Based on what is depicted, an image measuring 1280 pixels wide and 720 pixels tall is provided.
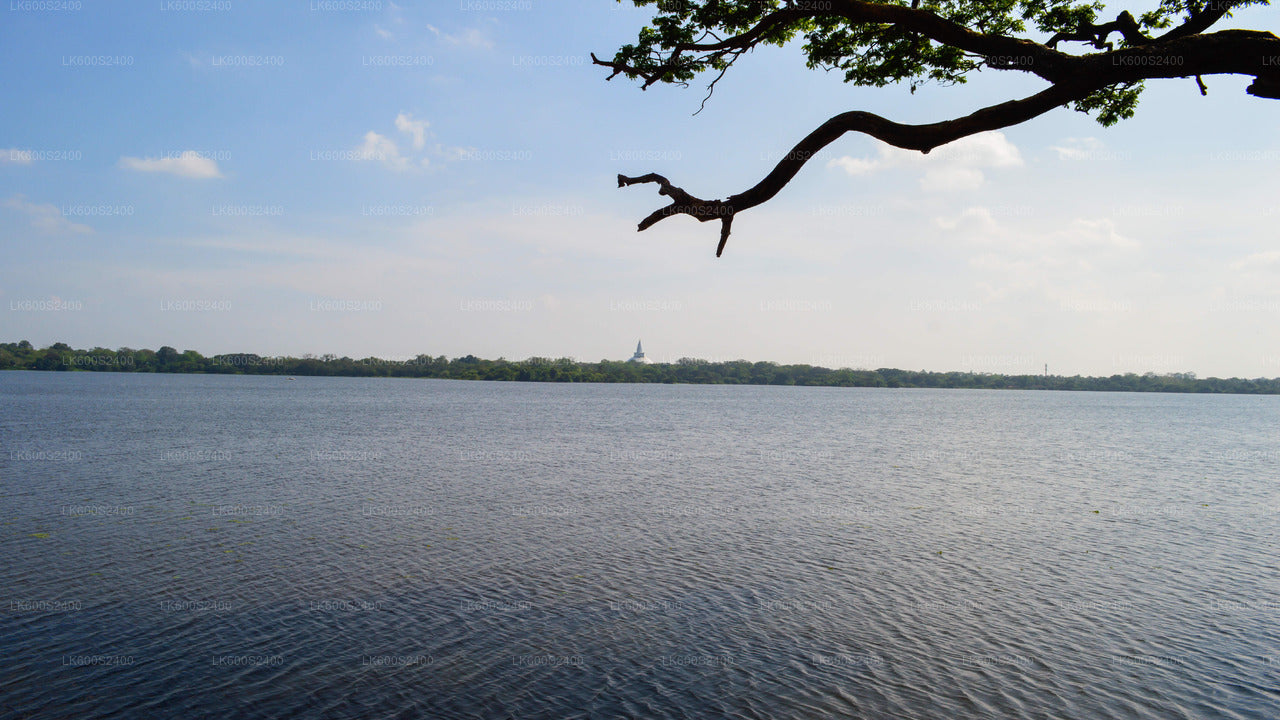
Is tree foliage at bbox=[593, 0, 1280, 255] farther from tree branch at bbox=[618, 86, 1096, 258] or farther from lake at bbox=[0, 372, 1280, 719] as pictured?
lake at bbox=[0, 372, 1280, 719]

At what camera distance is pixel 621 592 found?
16.8 m

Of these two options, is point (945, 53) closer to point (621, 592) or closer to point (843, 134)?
point (843, 134)

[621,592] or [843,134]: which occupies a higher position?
[843,134]

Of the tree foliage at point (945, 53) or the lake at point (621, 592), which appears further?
the lake at point (621, 592)

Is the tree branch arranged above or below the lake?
above

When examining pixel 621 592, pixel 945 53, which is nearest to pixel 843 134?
pixel 945 53

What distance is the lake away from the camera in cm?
1162

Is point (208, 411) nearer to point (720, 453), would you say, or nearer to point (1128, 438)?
point (720, 453)

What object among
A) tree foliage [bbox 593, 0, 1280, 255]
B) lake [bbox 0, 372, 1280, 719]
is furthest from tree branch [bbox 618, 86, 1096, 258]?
lake [bbox 0, 372, 1280, 719]

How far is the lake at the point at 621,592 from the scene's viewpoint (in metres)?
11.6

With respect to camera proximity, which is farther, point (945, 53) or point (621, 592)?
point (621, 592)

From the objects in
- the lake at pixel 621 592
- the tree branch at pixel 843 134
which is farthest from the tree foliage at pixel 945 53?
the lake at pixel 621 592

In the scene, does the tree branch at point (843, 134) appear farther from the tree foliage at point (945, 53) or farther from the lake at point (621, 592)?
the lake at point (621, 592)

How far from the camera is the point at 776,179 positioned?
9055mm
